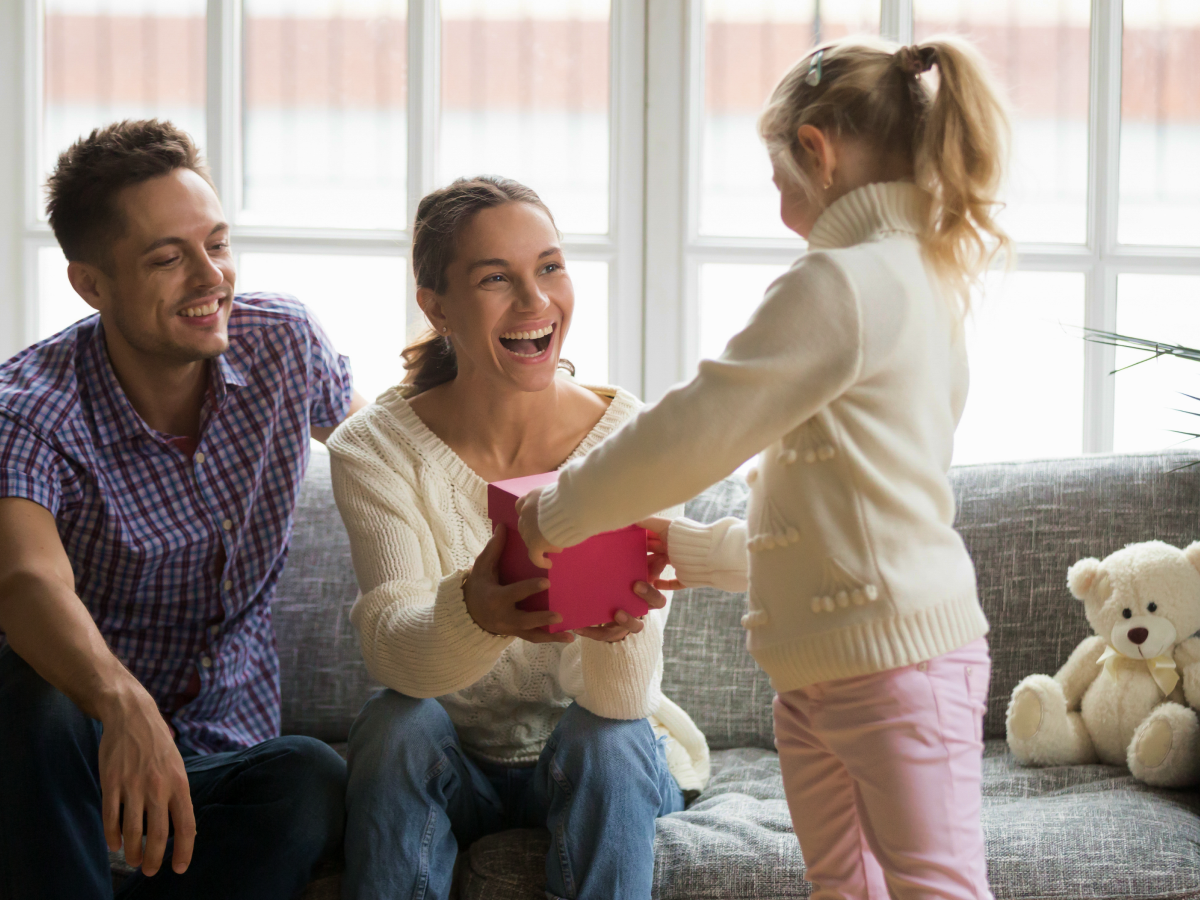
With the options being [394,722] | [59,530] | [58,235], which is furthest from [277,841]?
[58,235]

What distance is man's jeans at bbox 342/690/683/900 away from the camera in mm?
1385

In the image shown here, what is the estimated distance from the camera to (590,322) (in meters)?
2.57

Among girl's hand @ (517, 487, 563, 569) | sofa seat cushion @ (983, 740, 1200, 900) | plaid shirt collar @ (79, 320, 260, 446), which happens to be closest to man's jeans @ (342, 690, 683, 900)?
girl's hand @ (517, 487, 563, 569)

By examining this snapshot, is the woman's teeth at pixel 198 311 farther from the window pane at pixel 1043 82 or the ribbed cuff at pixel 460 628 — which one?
the window pane at pixel 1043 82

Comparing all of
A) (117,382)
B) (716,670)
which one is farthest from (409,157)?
(716,670)

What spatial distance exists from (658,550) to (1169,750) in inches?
31.9

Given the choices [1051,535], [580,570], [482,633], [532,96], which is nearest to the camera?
[580,570]

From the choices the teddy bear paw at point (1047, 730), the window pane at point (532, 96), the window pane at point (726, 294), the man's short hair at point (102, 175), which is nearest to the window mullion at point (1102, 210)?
the window pane at point (726, 294)

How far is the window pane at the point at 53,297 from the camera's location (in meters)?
2.60

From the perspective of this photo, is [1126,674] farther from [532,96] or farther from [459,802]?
[532,96]

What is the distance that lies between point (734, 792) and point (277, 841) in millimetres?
678

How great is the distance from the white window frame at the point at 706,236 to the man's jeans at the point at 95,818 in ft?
4.29

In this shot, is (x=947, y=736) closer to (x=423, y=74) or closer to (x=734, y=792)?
(x=734, y=792)

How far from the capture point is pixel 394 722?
4.81 ft
